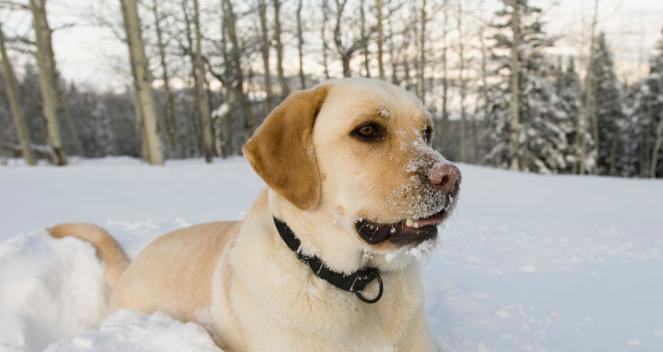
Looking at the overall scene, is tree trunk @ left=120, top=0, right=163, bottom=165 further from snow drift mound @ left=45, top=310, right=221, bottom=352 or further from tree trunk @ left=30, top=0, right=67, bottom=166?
snow drift mound @ left=45, top=310, right=221, bottom=352

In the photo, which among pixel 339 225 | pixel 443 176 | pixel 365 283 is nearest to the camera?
pixel 443 176

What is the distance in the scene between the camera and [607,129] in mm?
41281

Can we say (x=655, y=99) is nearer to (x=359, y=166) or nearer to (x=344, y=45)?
(x=344, y=45)

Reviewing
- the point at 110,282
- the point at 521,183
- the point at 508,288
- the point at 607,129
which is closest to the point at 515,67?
the point at 521,183

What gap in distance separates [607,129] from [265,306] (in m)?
46.4

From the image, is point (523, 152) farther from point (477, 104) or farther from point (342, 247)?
point (342, 247)

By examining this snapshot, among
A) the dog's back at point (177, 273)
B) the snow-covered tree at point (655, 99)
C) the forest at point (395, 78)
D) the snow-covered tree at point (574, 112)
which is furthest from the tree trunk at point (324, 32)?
the snow-covered tree at point (655, 99)

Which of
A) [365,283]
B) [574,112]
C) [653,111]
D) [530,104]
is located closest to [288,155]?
[365,283]

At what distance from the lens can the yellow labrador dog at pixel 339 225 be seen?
199cm

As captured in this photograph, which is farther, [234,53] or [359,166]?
[234,53]

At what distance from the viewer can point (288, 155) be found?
6.77ft

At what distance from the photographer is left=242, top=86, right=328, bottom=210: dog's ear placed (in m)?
2.04

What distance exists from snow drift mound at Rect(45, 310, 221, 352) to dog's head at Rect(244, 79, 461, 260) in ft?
3.08

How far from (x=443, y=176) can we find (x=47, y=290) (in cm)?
335
